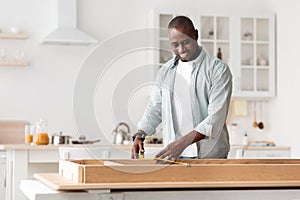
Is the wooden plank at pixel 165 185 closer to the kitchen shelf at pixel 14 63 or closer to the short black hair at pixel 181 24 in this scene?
the short black hair at pixel 181 24

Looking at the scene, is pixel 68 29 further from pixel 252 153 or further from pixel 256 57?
pixel 252 153

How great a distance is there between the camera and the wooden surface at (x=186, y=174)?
2.20 metres

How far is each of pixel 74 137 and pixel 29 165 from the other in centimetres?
100

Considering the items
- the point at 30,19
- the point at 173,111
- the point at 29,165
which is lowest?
the point at 29,165

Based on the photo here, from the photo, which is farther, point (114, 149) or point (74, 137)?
point (74, 137)

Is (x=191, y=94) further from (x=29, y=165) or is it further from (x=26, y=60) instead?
(x=26, y=60)

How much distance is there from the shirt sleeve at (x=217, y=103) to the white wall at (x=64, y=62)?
289cm

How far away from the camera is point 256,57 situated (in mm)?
6391

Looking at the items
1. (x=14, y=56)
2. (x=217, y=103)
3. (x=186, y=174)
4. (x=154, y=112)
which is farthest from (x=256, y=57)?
(x=186, y=174)

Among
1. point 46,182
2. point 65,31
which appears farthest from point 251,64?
point 46,182

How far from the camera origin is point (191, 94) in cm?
305

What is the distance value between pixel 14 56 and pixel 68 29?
0.54m

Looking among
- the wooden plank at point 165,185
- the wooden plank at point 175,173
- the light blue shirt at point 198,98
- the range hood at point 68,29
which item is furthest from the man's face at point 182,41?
the range hood at point 68,29

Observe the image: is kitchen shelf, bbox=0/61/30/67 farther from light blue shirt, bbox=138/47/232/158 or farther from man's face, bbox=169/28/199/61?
man's face, bbox=169/28/199/61
